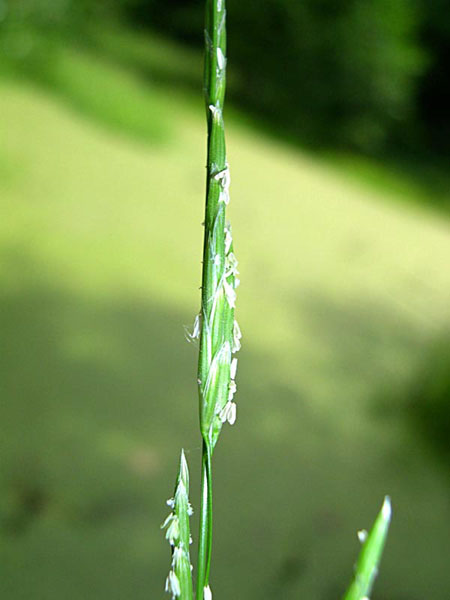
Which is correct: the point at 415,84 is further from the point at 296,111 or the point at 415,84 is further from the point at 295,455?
the point at 295,455

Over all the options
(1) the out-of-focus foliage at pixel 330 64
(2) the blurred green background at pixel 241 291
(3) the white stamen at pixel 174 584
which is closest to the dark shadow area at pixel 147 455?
(2) the blurred green background at pixel 241 291

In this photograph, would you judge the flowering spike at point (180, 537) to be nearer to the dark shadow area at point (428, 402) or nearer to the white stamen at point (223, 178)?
the white stamen at point (223, 178)

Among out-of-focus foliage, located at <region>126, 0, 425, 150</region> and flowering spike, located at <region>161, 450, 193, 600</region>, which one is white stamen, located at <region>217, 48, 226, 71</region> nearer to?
flowering spike, located at <region>161, 450, 193, 600</region>

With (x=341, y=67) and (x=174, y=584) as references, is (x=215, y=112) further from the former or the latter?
(x=341, y=67)

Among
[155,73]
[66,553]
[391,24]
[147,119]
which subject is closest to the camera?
[66,553]

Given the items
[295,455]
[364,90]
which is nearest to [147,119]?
[364,90]

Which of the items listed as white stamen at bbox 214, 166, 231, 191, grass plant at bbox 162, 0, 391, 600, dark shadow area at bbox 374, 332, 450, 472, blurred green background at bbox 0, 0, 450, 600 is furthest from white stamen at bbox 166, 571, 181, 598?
dark shadow area at bbox 374, 332, 450, 472

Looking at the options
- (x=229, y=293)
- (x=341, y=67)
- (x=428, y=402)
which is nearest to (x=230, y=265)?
(x=229, y=293)
